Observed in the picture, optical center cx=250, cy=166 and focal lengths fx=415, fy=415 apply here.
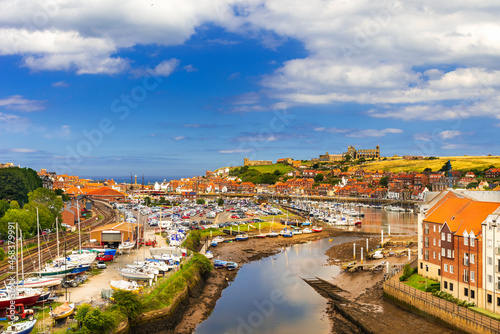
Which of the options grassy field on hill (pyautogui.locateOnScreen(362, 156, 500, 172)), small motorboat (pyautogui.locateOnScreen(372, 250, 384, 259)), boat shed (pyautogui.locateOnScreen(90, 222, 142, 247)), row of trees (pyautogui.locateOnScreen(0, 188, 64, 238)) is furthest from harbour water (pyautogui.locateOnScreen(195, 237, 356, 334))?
grassy field on hill (pyautogui.locateOnScreen(362, 156, 500, 172))

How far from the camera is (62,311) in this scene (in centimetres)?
2133

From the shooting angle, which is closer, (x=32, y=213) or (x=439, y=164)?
(x=32, y=213)

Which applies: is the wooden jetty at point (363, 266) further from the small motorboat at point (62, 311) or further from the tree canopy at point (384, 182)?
the tree canopy at point (384, 182)

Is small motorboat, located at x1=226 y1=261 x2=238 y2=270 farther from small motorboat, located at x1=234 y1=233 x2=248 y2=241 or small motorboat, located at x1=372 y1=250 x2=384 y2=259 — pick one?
small motorboat, located at x1=234 y1=233 x2=248 y2=241

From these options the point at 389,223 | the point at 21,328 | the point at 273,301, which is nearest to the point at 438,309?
the point at 273,301

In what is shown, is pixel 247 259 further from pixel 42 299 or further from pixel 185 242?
pixel 42 299

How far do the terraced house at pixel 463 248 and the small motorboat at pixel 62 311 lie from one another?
22.8m

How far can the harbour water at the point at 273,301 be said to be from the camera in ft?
89.8

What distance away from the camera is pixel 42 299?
77.2 feet

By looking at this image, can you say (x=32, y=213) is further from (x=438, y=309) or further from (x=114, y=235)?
(x=438, y=309)

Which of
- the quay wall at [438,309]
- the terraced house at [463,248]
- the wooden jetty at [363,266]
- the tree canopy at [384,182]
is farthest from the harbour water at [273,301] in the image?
the tree canopy at [384,182]

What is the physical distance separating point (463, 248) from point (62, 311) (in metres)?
23.6

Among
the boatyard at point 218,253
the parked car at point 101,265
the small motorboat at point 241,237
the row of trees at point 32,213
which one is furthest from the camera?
the small motorboat at point 241,237

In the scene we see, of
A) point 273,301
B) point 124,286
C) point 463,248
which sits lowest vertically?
point 273,301
